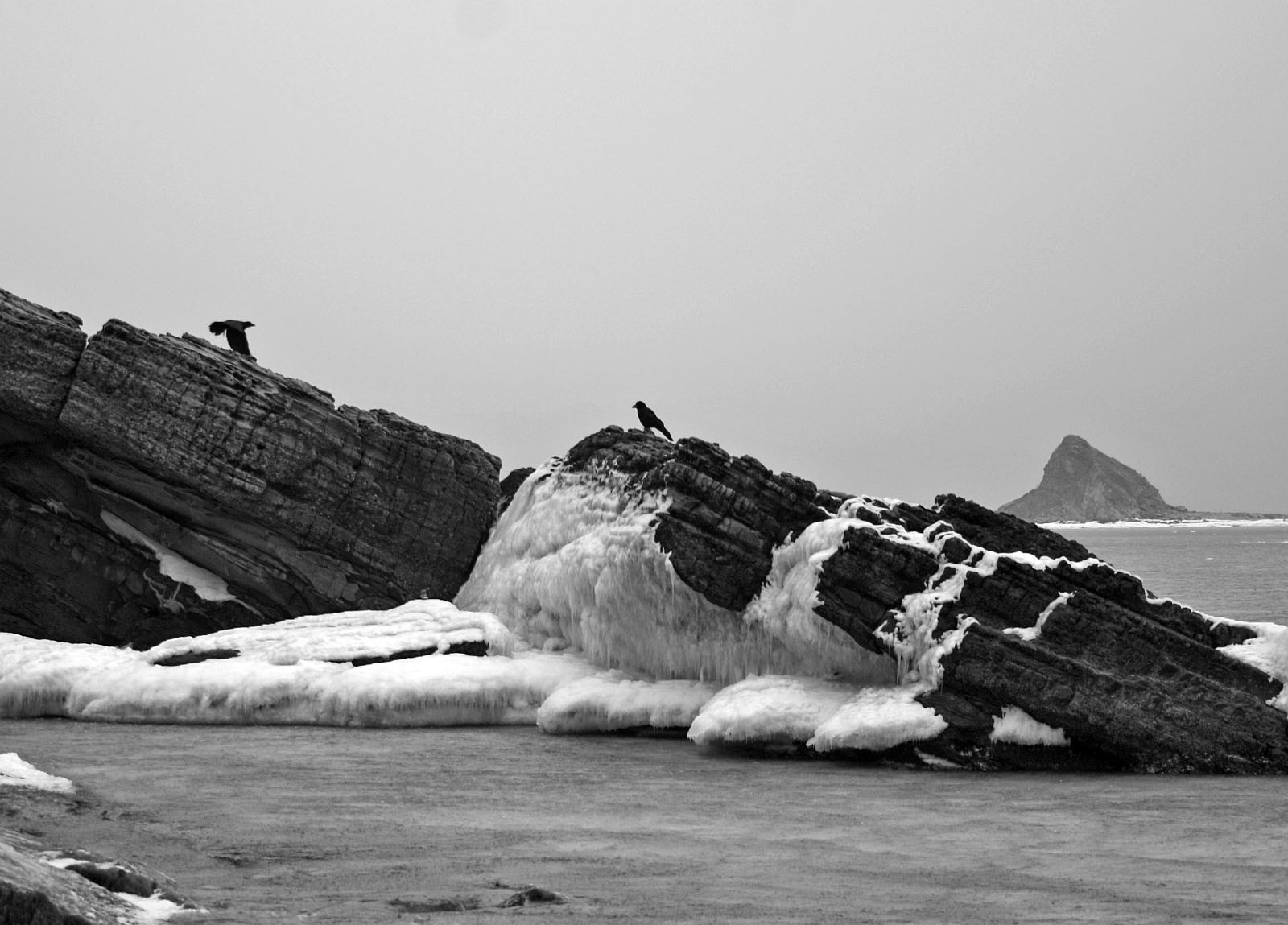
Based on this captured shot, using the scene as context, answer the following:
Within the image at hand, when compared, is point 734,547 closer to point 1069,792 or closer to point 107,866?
point 1069,792

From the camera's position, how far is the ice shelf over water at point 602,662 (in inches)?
835

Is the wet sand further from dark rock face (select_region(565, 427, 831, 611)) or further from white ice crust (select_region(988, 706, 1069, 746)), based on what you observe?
dark rock face (select_region(565, 427, 831, 611))

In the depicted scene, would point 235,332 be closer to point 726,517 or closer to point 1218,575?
point 726,517

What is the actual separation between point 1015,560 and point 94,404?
1843 centimetres

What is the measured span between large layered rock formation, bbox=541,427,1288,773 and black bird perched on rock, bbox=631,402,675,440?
6.49m

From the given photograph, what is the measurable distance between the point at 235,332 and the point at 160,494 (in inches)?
193

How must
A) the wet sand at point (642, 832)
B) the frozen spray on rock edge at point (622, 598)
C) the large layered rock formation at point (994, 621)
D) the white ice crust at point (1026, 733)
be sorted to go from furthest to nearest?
the frozen spray on rock edge at point (622, 598)
the white ice crust at point (1026, 733)
the large layered rock formation at point (994, 621)
the wet sand at point (642, 832)

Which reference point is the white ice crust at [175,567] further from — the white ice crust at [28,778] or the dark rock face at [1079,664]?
the dark rock face at [1079,664]

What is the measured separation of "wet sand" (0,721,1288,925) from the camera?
11.8 m

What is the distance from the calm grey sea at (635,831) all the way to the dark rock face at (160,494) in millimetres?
5070

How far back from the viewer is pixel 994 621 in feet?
69.3

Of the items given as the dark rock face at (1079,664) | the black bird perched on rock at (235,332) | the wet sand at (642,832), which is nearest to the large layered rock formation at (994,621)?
the dark rock face at (1079,664)

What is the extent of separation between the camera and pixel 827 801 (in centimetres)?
1725

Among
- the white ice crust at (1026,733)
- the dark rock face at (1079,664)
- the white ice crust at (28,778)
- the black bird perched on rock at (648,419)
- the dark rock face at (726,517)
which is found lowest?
the white ice crust at (28,778)
